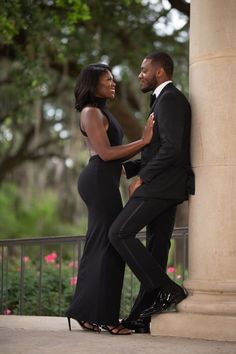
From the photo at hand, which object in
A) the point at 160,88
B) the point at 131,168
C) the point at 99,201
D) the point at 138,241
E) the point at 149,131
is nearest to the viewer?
the point at 138,241

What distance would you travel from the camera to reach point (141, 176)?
590 cm

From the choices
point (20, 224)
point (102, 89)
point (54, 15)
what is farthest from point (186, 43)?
point (20, 224)

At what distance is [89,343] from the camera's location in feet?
17.8

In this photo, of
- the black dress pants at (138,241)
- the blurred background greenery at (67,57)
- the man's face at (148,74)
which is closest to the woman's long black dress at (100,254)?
the black dress pants at (138,241)

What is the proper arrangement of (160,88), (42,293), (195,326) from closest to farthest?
1. (195,326)
2. (160,88)
3. (42,293)

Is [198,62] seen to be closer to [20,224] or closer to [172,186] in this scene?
[172,186]

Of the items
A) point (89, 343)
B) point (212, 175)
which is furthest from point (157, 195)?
point (89, 343)

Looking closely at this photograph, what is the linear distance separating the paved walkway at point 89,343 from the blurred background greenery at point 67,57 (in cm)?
551

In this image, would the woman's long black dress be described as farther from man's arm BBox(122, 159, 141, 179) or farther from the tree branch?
the tree branch

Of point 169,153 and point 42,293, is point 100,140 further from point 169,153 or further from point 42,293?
point 42,293

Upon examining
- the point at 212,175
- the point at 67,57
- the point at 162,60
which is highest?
the point at 67,57

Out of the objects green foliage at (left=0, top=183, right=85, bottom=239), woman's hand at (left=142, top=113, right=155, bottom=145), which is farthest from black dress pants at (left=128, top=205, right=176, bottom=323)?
green foliage at (left=0, top=183, right=85, bottom=239)

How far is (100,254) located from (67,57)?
30.0 feet

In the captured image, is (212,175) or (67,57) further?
(67,57)
